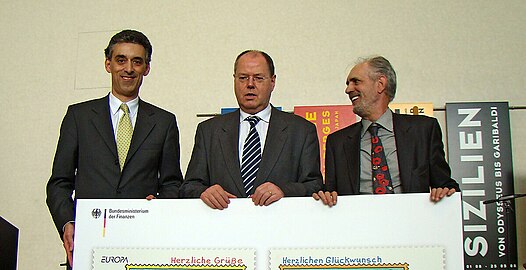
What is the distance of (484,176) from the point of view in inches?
174

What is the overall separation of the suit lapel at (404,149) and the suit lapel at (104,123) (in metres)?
1.14

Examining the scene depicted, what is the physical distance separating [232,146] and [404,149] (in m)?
0.70

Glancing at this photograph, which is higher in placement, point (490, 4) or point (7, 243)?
point (490, 4)

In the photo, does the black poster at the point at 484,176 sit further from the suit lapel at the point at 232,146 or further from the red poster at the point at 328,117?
the suit lapel at the point at 232,146

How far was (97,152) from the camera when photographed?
2.50 m

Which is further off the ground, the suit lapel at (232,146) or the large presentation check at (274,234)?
the suit lapel at (232,146)

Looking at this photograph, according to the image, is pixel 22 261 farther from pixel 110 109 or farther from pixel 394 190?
pixel 394 190

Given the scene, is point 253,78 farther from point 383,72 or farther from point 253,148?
point 383,72

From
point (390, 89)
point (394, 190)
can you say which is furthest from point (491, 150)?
point (394, 190)

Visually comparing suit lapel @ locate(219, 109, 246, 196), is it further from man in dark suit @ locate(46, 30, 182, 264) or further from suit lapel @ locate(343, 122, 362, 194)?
suit lapel @ locate(343, 122, 362, 194)

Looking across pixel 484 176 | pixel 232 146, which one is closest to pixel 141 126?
pixel 232 146

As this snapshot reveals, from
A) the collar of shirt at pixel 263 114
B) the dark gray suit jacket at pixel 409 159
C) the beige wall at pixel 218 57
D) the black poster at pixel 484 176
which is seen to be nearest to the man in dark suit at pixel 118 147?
the collar of shirt at pixel 263 114

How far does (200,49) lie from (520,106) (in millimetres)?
2397

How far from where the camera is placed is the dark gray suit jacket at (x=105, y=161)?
247 centimetres
